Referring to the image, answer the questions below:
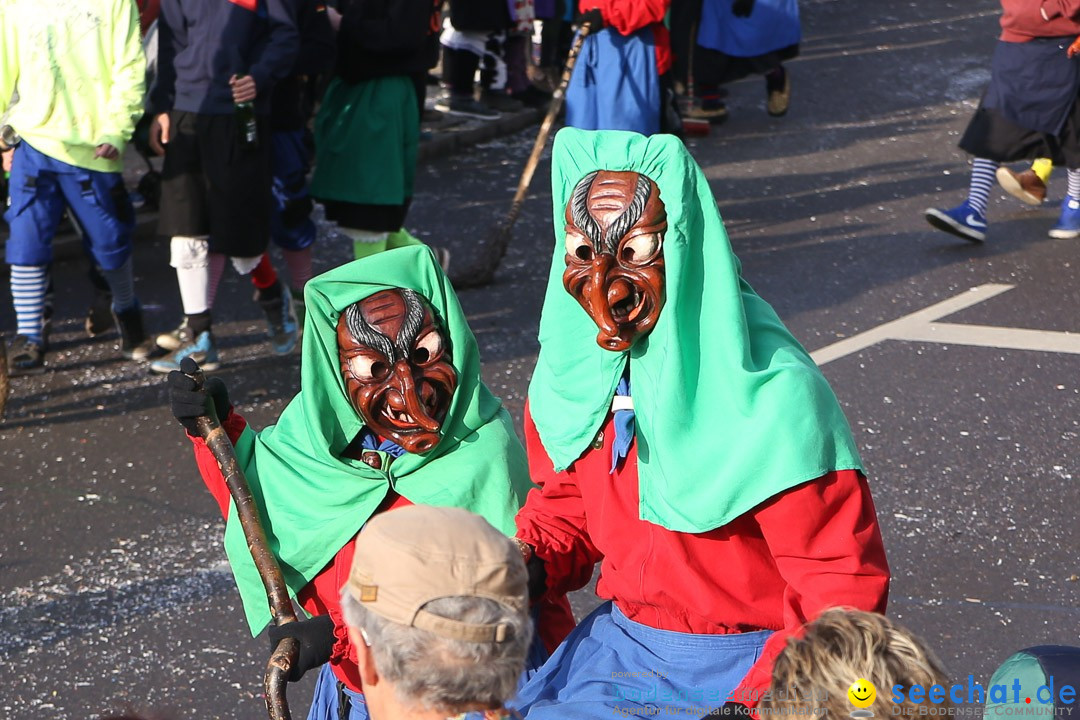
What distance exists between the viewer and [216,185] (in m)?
6.51

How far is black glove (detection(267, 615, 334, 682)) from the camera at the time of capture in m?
Result: 2.90

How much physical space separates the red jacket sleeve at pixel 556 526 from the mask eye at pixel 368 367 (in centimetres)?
34

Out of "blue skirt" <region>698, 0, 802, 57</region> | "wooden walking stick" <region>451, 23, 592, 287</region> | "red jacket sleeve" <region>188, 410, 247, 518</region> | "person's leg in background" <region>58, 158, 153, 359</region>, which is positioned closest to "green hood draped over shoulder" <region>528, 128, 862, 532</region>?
"red jacket sleeve" <region>188, 410, 247, 518</region>

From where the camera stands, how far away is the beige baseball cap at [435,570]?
6.56ft

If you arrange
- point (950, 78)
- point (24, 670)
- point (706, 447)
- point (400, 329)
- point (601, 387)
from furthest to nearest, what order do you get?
point (950, 78) < point (24, 670) < point (400, 329) < point (601, 387) < point (706, 447)

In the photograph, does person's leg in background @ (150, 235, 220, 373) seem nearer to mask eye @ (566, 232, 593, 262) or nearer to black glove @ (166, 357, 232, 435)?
black glove @ (166, 357, 232, 435)

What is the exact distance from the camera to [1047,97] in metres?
7.95

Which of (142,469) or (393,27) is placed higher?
(393,27)

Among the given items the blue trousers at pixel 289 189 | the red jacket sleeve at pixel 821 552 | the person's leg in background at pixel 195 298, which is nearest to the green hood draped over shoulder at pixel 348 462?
the red jacket sleeve at pixel 821 552

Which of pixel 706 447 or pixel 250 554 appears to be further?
pixel 250 554

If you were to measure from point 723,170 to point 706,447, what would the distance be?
755cm

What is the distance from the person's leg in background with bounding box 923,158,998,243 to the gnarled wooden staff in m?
5.73

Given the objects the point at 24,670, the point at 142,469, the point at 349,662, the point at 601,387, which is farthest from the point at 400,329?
the point at 142,469

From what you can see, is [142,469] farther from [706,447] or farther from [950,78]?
[950,78]
